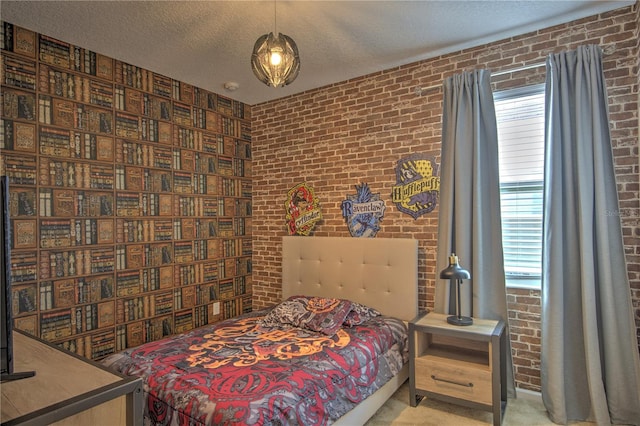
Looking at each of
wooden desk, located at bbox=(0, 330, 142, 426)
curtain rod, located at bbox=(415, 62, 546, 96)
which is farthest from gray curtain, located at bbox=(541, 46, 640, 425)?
wooden desk, located at bbox=(0, 330, 142, 426)

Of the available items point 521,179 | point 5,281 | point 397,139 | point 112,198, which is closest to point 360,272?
point 397,139

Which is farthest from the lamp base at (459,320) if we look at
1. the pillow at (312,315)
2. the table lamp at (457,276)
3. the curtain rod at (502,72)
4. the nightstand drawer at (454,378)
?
the curtain rod at (502,72)

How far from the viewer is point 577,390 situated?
2.55m

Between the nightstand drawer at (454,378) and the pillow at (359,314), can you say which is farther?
the pillow at (359,314)

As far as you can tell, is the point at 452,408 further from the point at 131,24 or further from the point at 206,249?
the point at 131,24

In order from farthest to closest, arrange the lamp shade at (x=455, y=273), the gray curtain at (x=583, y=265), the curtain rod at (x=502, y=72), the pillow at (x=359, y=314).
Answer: the pillow at (x=359, y=314), the curtain rod at (x=502, y=72), the lamp shade at (x=455, y=273), the gray curtain at (x=583, y=265)

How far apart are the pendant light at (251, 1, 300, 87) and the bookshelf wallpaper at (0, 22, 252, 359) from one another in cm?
183

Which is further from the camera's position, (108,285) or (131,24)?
(108,285)

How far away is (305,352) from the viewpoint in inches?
95.1

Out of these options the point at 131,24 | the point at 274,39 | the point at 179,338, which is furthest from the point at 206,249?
the point at 274,39

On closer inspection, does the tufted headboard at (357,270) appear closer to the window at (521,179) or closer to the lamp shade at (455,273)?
the lamp shade at (455,273)

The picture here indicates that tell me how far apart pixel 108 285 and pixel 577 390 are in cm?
365

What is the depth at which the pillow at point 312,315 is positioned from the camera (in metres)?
2.88

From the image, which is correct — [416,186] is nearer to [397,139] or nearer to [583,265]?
→ [397,139]
